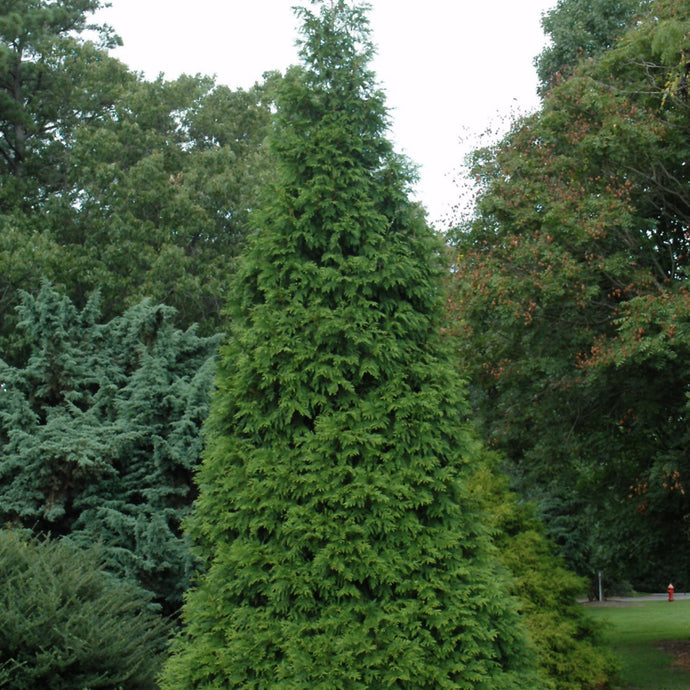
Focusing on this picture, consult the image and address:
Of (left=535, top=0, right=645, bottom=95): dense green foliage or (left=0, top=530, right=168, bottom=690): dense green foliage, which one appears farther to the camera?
(left=535, top=0, right=645, bottom=95): dense green foliage

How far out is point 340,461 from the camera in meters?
4.65

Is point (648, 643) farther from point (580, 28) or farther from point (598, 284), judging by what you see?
point (580, 28)

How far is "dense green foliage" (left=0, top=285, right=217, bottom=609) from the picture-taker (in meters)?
9.36

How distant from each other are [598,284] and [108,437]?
7477 mm

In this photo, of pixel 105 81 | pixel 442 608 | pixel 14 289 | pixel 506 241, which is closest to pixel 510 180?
pixel 506 241

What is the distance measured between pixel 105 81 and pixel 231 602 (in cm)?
2102

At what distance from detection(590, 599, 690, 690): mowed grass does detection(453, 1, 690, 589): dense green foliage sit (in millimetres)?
2065

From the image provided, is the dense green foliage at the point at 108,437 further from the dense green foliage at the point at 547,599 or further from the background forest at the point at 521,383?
the dense green foliage at the point at 547,599

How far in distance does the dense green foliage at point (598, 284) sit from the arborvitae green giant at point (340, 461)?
4.85 meters

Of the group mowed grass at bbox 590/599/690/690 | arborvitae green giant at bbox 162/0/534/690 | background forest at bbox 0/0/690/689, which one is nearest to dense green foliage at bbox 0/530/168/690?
background forest at bbox 0/0/690/689

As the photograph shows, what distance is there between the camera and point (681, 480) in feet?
35.8

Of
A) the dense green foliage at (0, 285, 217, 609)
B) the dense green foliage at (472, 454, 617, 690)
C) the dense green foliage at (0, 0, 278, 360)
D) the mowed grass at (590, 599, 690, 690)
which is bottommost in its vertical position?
the mowed grass at (590, 599, 690, 690)

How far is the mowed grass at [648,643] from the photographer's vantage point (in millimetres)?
12070

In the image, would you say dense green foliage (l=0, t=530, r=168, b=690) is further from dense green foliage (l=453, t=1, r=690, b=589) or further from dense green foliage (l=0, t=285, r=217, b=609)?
dense green foliage (l=453, t=1, r=690, b=589)
